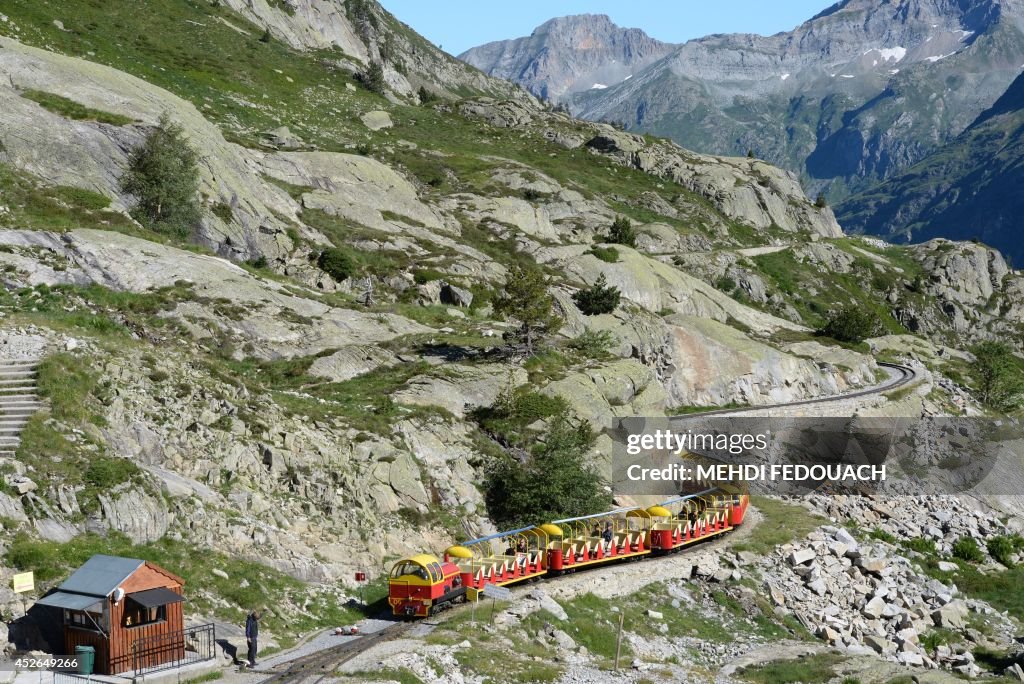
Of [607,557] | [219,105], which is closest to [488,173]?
[219,105]

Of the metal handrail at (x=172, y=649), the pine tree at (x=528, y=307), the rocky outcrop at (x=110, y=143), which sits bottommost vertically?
the metal handrail at (x=172, y=649)

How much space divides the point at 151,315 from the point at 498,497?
21888 millimetres

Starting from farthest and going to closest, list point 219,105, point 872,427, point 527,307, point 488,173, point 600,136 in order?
point 600,136, point 488,173, point 219,105, point 872,427, point 527,307

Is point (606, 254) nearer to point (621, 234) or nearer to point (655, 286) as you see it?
point (655, 286)

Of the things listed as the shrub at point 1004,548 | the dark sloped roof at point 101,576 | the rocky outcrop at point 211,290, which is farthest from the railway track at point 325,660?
the shrub at point 1004,548

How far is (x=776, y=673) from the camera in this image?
33469 millimetres

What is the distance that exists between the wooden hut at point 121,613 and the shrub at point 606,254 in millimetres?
71580

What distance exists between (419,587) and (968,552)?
1519 inches

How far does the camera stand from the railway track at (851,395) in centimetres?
6862

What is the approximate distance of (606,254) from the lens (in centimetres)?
9300

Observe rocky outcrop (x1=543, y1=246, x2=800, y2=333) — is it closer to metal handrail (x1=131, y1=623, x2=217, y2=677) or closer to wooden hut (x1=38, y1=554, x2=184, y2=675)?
metal handrail (x1=131, y1=623, x2=217, y2=677)

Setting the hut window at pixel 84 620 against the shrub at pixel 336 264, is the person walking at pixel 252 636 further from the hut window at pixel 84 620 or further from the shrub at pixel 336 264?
the shrub at pixel 336 264

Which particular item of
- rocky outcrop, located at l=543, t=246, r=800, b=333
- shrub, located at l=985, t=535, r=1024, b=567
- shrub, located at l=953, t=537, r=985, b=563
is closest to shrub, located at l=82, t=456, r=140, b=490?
shrub, located at l=953, t=537, r=985, b=563

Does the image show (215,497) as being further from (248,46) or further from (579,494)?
(248,46)
